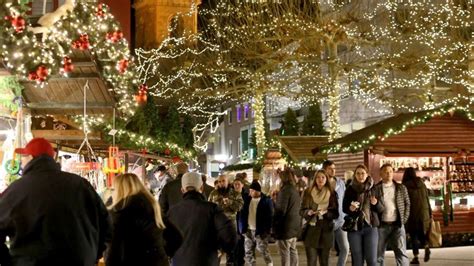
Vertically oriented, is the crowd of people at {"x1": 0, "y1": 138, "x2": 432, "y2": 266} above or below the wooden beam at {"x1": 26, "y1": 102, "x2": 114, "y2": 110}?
below

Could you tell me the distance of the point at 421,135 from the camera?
21875 mm

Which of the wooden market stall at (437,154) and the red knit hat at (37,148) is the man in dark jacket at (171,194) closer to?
the red knit hat at (37,148)

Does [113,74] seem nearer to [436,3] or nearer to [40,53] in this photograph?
[40,53]

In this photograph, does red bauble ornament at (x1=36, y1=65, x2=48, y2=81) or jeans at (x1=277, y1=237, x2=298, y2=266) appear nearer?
red bauble ornament at (x1=36, y1=65, x2=48, y2=81)

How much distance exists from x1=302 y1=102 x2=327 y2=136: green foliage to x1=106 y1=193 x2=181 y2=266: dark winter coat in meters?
37.3

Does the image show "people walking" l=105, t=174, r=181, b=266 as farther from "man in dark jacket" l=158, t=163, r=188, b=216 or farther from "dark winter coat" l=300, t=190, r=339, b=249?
"dark winter coat" l=300, t=190, r=339, b=249

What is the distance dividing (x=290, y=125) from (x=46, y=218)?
1695 inches

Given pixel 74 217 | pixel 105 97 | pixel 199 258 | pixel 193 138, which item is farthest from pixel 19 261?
pixel 193 138

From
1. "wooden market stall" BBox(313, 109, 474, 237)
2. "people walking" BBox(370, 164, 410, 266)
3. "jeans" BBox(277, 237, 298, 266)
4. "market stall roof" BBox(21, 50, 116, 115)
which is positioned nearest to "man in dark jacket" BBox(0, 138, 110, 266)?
"market stall roof" BBox(21, 50, 116, 115)

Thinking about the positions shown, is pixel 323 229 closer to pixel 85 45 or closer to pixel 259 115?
pixel 85 45

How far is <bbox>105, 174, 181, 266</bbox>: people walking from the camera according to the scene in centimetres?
791

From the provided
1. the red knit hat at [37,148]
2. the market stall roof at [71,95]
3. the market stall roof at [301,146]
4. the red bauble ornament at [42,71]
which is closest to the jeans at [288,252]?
the market stall roof at [71,95]

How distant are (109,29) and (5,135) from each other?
2.98 metres

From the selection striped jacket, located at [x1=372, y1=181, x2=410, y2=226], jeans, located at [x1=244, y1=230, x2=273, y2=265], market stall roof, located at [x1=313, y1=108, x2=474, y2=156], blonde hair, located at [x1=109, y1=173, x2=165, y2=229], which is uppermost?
market stall roof, located at [x1=313, y1=108, x2=474, y2=156]
